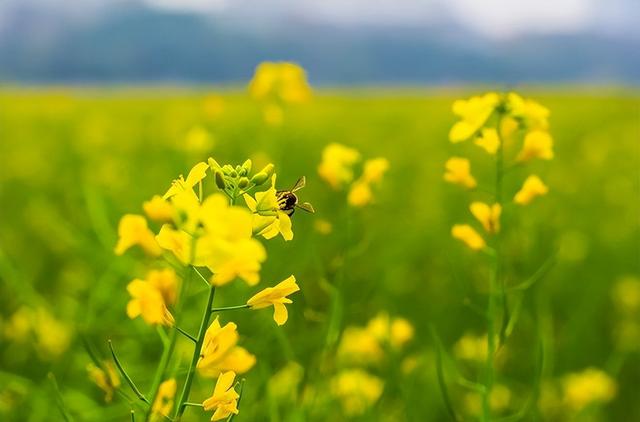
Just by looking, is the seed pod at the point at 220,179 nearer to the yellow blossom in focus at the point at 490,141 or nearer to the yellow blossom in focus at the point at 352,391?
the yellow blossom in focus at the point at 490,141

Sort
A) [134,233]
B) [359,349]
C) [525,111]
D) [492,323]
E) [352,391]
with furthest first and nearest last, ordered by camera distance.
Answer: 1. [359,349]
2. [352,391]
3. [525,111]
4. [492,323]
5. [134,233]

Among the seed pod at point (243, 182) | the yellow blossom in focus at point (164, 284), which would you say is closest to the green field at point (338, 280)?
the yellow blossom in focus at point (164, 284)

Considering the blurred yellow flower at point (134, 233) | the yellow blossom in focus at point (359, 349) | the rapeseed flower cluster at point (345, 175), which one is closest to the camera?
the blurred yellow flower at point (134, 233)

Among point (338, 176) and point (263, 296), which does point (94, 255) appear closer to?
point (338, 176)

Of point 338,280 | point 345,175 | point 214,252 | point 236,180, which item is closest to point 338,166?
point 345,175

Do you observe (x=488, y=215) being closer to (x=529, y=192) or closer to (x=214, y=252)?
(x=529, y=192)

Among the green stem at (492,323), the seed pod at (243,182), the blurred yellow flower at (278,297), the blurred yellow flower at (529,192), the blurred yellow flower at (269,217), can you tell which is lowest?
the green stem at (492,323)

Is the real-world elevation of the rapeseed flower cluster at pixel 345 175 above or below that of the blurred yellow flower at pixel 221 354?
above
